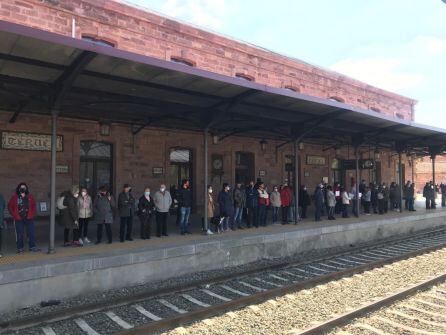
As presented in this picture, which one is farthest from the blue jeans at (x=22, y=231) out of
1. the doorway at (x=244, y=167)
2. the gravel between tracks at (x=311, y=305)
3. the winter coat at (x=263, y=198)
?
the doorway at (x=244, y=167)

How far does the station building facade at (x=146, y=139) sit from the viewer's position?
1264cm

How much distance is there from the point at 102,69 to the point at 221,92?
2.89 metres

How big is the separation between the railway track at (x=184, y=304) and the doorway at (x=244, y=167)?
8.54 m

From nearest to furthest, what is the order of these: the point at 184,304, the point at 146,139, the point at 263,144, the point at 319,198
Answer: the point at 184,304 < the point at 146,139 < the point at 319,198 < the point at 263,144

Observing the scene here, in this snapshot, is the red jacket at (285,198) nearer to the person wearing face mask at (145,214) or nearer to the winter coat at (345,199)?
the winter coat at (345,199)

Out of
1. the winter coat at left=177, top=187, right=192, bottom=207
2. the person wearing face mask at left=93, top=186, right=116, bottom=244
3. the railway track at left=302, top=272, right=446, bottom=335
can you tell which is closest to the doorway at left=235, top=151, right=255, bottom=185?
the winter coat at left=177, top=187, right=192, bottom=207

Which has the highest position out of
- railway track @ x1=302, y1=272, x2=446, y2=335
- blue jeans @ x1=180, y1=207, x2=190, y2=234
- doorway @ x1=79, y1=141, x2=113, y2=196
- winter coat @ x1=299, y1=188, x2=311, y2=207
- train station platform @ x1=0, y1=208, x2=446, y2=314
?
doorway @ x1=79, y1=141, x2=113, y2=196

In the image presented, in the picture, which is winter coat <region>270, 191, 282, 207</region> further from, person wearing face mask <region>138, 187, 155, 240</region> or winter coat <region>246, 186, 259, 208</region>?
person wearing face mask <region>138, 187, 155, 240</region>

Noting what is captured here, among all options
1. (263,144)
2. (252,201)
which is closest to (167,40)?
(263,144)

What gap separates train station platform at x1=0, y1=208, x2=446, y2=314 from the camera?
22.7 ft

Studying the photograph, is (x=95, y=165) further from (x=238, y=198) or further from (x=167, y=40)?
(x=167, y=40)

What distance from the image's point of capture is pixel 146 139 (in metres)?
15.0

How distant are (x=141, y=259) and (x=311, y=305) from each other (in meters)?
3.37

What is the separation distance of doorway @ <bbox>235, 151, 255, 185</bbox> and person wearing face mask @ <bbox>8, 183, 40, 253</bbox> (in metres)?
10.6
